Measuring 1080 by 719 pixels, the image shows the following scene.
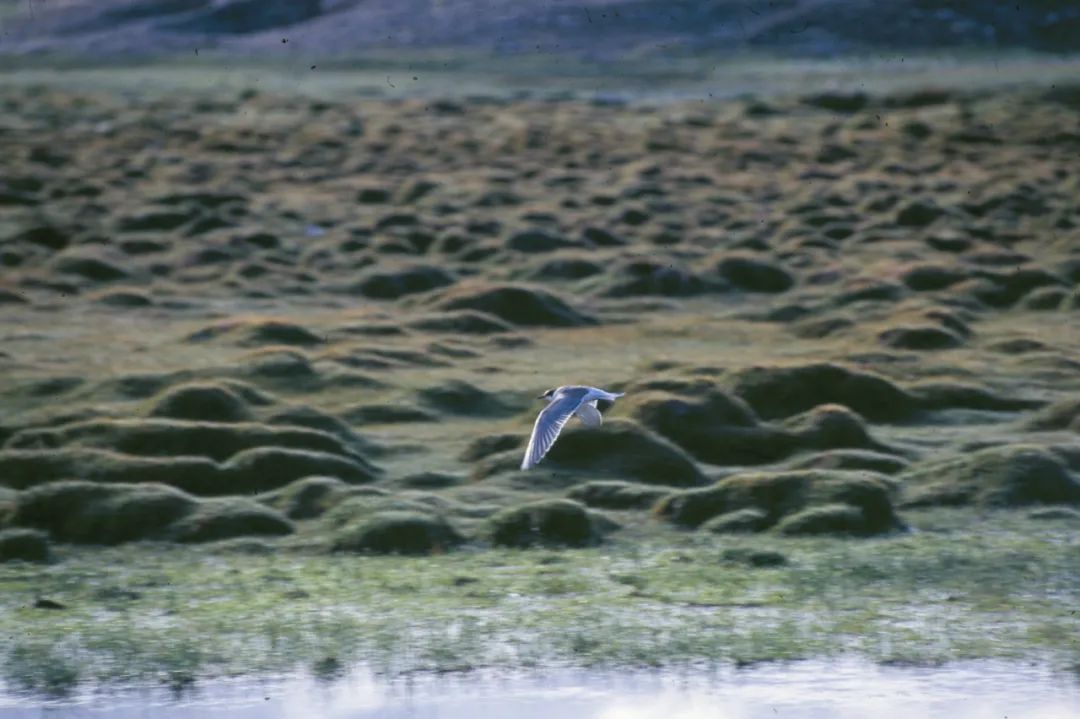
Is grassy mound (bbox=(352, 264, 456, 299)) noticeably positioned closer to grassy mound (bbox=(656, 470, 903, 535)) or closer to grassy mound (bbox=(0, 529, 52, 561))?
grassy mound (bbox=(656, 470, 903, 535))

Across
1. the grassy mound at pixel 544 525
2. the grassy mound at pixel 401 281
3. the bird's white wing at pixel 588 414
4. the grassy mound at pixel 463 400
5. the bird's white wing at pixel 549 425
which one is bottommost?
the grassy mound at pixel 401 281

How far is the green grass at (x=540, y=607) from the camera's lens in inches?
489

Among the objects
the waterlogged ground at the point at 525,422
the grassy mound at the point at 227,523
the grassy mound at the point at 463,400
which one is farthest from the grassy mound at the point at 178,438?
the grassy mound at the point at 463,400

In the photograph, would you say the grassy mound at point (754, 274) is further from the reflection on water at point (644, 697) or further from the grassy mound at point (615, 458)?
the reflection on water at point (644, 697)

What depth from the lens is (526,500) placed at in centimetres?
1666

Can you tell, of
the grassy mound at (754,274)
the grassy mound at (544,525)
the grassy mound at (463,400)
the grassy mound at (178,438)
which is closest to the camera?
the grassy mound at (544,525)

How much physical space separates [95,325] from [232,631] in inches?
541

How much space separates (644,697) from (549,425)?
2.80 metres

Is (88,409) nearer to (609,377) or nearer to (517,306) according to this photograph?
(609,377)

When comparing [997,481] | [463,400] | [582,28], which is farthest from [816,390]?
[582,28]

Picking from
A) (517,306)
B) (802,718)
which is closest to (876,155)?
(517,306)

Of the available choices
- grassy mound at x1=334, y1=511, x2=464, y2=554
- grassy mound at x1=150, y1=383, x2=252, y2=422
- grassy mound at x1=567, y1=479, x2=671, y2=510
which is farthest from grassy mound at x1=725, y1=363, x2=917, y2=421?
grassy mound at x1=334, y1=511, x2=464, y2=554

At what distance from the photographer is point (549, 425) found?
14133 millimetres

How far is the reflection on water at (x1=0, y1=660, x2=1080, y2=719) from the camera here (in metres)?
11.5
